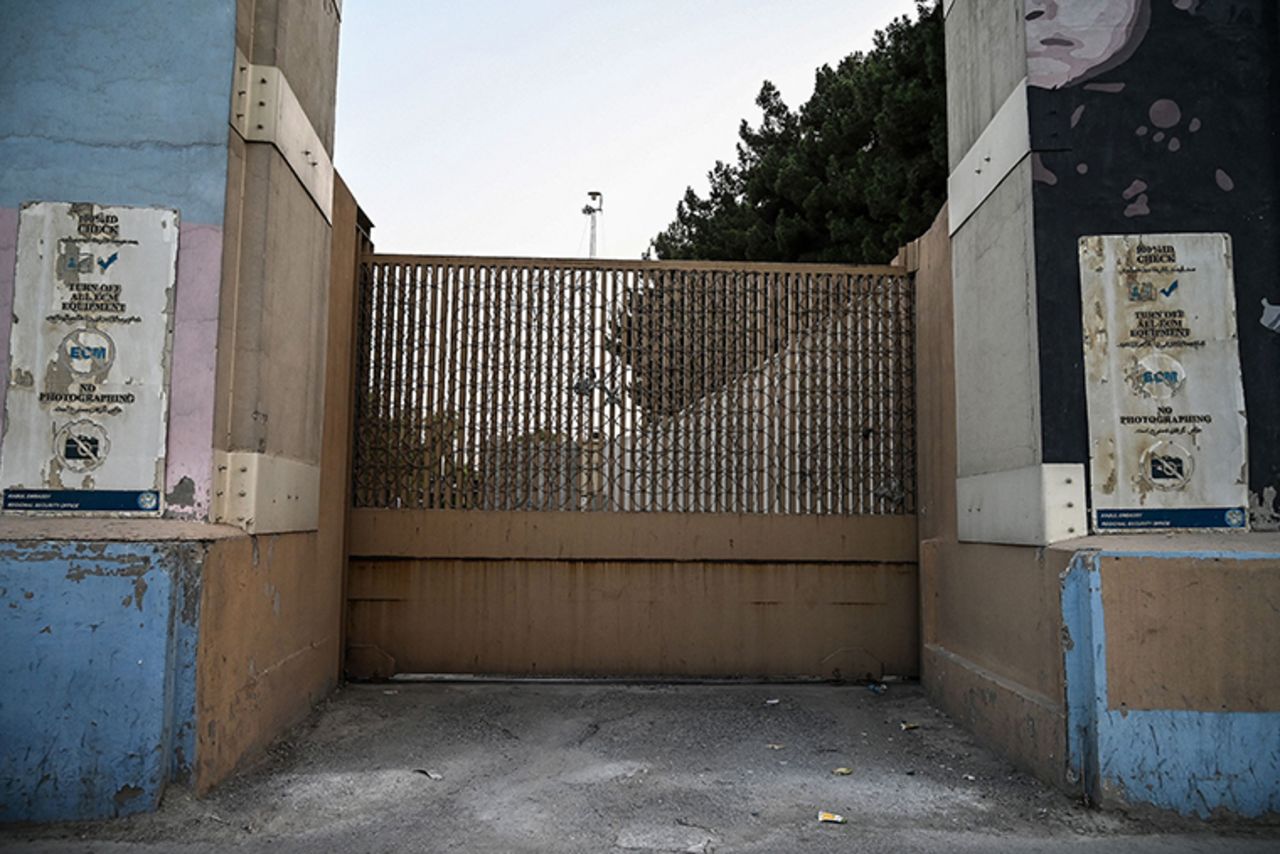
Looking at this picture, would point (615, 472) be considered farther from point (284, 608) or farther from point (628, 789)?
point (628, 789)

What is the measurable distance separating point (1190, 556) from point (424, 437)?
4.81 m

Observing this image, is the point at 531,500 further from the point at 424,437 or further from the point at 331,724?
the point at 331,724

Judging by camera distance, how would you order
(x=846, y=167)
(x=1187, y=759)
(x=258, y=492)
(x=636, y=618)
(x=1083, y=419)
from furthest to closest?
(x=846, y=167) → (x=636, y=618) → (x=258, y=492) → (x=1083, y=419) → (x=1187, y=759)

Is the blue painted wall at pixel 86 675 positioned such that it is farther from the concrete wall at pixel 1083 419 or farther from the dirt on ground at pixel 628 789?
the concrete wall at pixel 1083 419

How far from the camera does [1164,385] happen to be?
459cm

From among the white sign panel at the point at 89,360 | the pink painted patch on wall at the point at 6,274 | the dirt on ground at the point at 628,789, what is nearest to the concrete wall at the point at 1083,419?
the dirt on ground at the point at 628,789

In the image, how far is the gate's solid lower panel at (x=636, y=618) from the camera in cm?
Result: 681

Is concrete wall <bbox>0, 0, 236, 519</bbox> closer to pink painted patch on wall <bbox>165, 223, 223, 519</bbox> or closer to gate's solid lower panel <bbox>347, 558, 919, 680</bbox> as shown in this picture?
pink painted patch on wall <bbox>165, 223, 223, 519</bbox>

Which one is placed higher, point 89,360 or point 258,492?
point 89,360

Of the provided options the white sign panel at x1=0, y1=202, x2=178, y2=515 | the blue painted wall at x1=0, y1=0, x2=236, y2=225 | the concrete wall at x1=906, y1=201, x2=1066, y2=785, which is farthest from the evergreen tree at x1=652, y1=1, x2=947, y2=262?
the white sign panel at x1=0, y1=202, x2=178, y2=515

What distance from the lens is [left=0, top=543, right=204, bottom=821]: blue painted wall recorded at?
3.87 metres

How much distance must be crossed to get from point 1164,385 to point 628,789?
10.4 ft

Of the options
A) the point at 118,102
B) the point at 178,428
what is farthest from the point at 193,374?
the point at 118,102

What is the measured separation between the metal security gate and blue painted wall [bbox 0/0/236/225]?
242cm
